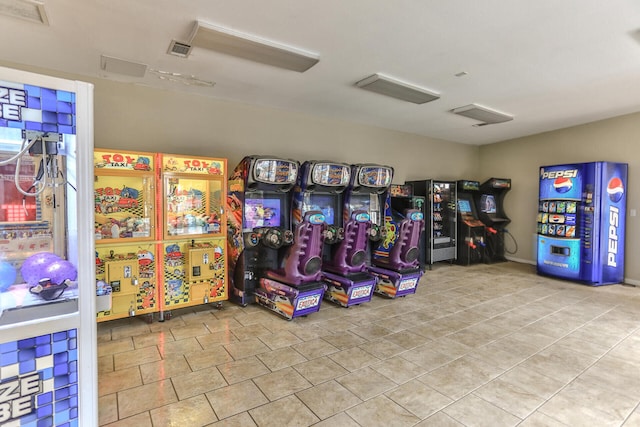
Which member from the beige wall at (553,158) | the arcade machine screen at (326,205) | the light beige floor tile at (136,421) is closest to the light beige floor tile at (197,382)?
the light beige floor tile at (136,421)

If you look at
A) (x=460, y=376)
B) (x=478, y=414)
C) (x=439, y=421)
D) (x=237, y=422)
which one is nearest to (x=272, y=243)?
(x=237, y=422)

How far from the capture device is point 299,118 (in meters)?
5.58

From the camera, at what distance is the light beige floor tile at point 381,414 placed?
6.84 feet

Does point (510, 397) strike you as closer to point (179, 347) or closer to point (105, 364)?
point (179, 347)

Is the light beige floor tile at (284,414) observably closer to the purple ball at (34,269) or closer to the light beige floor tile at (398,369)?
the light beige floor tile at (398,369)

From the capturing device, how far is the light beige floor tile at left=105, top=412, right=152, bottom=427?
2.03 m

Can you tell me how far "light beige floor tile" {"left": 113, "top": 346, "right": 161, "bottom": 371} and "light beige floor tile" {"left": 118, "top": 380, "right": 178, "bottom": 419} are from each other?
409mm

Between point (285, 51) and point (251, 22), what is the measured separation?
53 centimetres

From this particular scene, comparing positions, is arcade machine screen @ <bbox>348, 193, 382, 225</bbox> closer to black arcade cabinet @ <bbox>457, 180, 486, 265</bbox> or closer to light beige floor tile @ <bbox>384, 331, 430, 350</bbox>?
light beige floor tile @ <bbox>384, 331, 430, 350</bbox>

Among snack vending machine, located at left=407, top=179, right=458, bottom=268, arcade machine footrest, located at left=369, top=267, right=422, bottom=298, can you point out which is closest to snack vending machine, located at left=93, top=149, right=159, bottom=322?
arcade machine footrest, located at left=369, top=267, right=422, bottom=298

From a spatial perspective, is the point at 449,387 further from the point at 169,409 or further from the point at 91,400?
the point at 91,400

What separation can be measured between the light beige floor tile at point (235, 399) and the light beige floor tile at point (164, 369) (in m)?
0.46

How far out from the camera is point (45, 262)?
61.0 inches

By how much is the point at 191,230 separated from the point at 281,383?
224 cm
